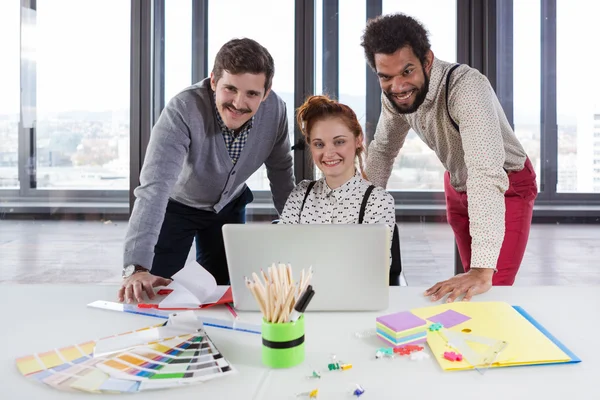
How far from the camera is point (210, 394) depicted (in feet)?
2.60

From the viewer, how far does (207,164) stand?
1.95m

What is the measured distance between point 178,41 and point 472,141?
1893mm

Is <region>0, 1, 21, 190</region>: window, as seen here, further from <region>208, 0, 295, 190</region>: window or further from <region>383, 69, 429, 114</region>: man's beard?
<region>383, 69, 429, 114</region>: man's beard

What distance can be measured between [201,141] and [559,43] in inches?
81.6

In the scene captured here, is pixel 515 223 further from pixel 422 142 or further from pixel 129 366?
pixel 129 366

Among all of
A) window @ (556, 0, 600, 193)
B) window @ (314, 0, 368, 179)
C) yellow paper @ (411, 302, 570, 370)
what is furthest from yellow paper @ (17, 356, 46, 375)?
window @ (556, 0, 600, 193)

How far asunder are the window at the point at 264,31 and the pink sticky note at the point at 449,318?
168 centimetres

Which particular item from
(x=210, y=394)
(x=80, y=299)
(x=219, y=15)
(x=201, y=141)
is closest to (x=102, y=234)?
(x=219, y=15)

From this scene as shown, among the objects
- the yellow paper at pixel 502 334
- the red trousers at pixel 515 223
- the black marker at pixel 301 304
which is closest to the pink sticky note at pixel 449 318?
the yellow paper at pixel 502 334

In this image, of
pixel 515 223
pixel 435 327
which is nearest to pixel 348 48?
pixel 515 223

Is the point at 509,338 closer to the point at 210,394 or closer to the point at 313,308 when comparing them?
the point at 313,308

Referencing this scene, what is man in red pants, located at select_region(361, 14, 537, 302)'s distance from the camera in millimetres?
1468

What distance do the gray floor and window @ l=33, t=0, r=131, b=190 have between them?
37 cm

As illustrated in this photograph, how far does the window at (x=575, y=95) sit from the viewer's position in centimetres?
286
